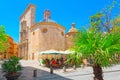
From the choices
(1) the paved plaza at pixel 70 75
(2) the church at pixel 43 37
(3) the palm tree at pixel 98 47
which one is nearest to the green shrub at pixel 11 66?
(1) the paved plaza at pixel 70 75

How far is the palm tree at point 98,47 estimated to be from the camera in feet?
25.0

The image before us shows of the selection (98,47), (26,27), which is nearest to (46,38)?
(26,27)

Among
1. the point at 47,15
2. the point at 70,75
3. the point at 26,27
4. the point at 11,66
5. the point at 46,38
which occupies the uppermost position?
the point at 47,15

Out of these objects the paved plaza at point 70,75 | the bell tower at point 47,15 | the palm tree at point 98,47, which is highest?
the bell tower at point 47,15

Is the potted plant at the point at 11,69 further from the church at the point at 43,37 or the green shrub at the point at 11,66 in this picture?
the church at the point at 43,37

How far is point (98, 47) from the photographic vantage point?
25.2ft

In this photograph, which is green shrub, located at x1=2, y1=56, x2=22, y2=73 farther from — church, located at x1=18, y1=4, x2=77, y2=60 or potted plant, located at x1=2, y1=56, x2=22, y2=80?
church, located at x1=18, y1=4, x2=77, y2=60

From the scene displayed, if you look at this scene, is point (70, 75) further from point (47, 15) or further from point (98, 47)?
point (47, 15)

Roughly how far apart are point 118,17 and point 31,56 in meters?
27.5

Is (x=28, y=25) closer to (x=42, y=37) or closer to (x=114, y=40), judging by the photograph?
(x=42, y=37)

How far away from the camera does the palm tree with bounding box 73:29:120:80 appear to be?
300 inches

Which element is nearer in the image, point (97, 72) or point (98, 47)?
point (98, 47)

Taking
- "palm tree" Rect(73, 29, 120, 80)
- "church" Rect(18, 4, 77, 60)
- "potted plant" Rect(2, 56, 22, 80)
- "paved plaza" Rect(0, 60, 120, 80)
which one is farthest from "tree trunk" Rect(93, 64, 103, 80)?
"church" Rect(18, 4, 77, 60)

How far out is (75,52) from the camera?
817 cm
